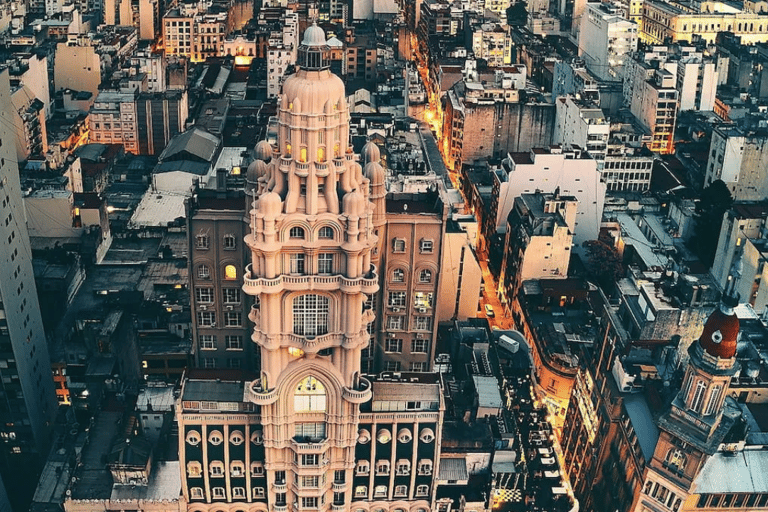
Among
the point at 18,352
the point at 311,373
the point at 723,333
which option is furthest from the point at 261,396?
the point at 723,333

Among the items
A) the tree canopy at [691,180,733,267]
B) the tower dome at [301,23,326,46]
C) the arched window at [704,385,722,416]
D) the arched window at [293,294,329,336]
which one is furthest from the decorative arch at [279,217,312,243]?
the tree canopy at [691,180,733,267]

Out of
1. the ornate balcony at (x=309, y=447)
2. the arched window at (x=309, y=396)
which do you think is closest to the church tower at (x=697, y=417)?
the ornate balcony at (x=309, y=447)

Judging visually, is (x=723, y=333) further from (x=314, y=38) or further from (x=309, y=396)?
(x=314, y=38)

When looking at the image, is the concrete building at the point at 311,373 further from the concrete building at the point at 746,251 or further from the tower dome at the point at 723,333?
the concrete building at the point at 746,251

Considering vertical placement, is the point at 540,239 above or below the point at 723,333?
below

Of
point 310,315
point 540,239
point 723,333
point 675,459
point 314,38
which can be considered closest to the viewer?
point 314,38

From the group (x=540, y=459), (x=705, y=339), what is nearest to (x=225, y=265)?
(x=540, y=459)

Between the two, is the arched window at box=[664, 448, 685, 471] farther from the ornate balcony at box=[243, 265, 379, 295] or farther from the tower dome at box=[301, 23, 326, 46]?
the tower dome at box=[301, 23, 326, 46]
